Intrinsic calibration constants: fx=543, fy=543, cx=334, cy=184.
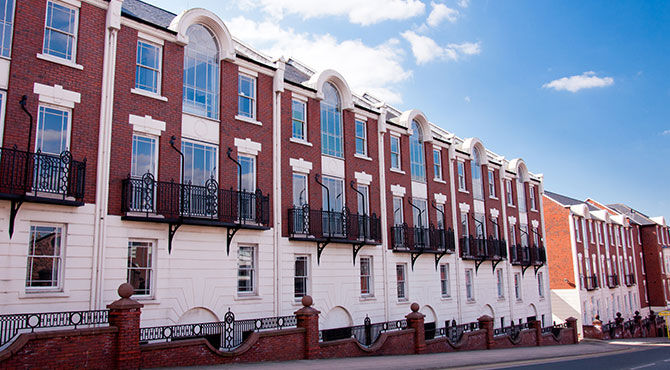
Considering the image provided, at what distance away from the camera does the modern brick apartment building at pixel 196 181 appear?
45.9 ft

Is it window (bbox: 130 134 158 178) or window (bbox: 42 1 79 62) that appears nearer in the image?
window (bbox: 42 1 79 62)

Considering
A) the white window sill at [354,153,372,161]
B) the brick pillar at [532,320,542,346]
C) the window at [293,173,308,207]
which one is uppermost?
the white window sill at [354,153,372,161]

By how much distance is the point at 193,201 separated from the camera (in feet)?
54.9

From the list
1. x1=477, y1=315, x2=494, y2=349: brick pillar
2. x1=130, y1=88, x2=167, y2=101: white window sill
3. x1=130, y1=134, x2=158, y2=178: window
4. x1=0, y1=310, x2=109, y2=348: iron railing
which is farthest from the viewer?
x1=477, y1=315, x2=494, y2=349: brick pillar

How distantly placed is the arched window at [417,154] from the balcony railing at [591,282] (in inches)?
916

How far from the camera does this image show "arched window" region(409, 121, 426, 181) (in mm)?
27953

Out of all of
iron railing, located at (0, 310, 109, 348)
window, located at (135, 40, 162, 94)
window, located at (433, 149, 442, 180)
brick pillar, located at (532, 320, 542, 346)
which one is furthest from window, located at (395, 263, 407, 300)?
iron railing, located at (0, 310, 109, 348)

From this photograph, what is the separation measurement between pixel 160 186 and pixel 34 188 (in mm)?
3505

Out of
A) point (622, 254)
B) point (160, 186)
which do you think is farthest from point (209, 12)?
point (622, 254)

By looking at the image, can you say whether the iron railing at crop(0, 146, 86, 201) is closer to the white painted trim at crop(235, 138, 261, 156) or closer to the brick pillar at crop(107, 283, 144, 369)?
the brick pillar at crop(107, 283, 144, 369)

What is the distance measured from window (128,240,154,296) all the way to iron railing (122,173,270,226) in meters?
1.02

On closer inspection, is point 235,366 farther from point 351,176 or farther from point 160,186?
point 351,176

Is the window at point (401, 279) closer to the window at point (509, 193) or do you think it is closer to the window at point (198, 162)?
the window at point (198, 162)

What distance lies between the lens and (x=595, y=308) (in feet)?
148
